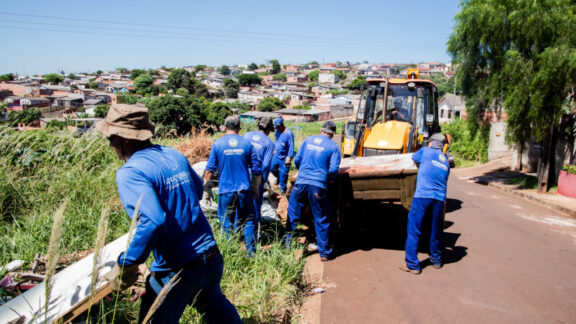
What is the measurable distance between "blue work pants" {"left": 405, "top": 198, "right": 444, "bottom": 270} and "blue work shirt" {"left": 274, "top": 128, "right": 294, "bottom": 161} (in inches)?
152

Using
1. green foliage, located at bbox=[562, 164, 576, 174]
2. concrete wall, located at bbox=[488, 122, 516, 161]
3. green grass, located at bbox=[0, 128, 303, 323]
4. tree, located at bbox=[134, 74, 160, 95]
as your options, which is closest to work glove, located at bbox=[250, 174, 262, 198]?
green grass, located at bbox=[0, 128, 303, 323]

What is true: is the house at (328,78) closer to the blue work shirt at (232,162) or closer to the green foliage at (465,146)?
the green foliage at (465,146)

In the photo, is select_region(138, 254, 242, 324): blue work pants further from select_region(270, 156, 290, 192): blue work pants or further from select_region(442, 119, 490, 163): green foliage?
select_region(442, 119, 490, 163): green foliage

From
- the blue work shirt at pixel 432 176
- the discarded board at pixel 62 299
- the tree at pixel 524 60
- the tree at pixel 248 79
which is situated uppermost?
the tree at pixel 248 79

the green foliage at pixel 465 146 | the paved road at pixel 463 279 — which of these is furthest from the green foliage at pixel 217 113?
the paved road at pixel 463 279

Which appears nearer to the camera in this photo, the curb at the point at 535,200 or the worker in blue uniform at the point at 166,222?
the worker in blue uniform at the point at 166,222

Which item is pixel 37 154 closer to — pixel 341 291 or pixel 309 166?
pixel 309 166

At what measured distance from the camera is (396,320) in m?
3.78

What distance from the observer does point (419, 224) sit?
491cm

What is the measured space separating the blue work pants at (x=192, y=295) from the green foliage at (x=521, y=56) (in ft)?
35.0

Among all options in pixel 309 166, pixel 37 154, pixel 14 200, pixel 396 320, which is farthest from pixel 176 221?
pixel 37 154

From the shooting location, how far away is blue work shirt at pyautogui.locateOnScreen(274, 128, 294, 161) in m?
8.38

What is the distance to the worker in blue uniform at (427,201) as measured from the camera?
4.88m

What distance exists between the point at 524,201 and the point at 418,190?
7.90 m
